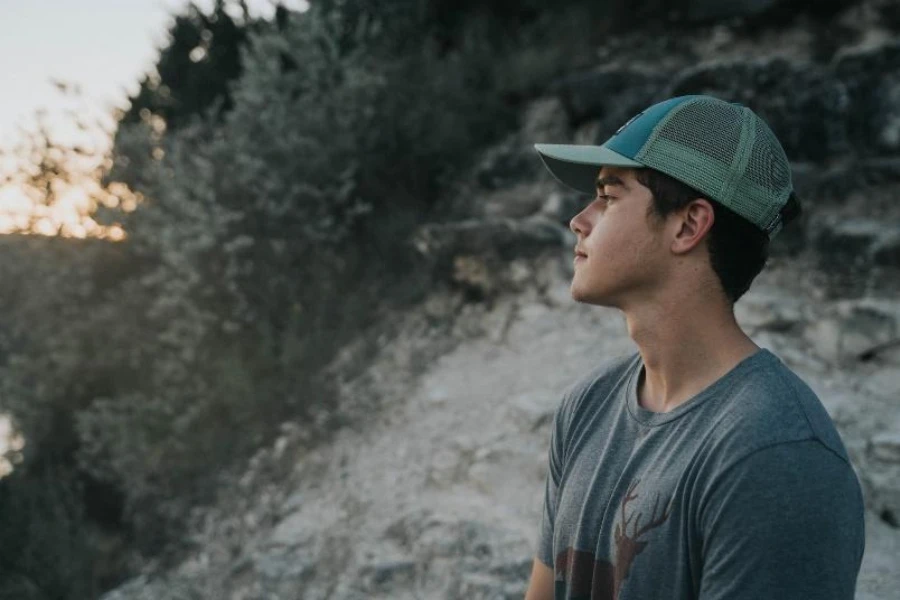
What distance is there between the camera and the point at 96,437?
6.57 m

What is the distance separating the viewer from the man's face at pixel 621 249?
1.82 metres

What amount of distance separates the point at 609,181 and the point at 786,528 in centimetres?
92

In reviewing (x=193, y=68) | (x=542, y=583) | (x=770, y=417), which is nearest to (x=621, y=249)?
(x=770, y=417)

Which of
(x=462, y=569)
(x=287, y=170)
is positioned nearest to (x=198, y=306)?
(x=287, y=170)

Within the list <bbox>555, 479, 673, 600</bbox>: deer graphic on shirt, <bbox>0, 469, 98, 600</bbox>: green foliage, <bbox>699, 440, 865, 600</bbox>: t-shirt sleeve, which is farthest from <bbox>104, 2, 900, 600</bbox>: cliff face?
<bbox>699, 440, 865, 600</bbox>: t-shirt sleeve

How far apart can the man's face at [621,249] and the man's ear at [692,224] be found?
0.14 ft

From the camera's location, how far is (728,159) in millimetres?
1687

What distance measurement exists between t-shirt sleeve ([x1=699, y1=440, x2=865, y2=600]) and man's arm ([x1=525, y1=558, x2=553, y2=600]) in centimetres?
68

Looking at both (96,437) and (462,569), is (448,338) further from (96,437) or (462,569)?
(96,437)

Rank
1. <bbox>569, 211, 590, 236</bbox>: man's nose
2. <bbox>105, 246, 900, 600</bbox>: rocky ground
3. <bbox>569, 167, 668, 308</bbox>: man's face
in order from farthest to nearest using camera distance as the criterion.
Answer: <bbox>105, 246, 900, 600</bbox>: rocky ground < <bbox>569, 211, 590, 236</bbox>: man's nose < <bbox>569, 167, 668, 308</bbox>: man's face

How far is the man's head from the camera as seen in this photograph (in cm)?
169

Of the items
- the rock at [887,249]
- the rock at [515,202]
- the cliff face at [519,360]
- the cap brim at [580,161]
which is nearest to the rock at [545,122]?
the cliff face at [519,360]

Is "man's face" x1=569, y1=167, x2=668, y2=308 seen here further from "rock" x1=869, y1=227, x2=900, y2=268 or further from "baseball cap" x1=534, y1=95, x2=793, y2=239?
"rock" x1=869, y1=227, x2=900, y2=268

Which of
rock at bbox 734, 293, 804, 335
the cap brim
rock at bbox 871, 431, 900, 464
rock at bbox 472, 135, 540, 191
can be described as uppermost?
rock at bbox 472, 135, 540, 191
